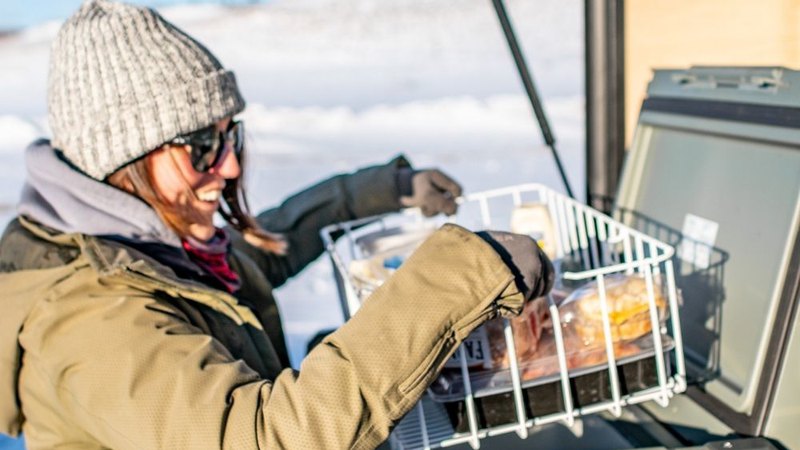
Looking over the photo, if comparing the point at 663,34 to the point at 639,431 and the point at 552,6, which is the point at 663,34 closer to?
the point at 639,431

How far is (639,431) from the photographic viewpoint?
149 centimetres

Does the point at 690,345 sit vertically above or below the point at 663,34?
below

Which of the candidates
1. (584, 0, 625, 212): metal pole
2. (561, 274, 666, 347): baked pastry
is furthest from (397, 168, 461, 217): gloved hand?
(561, 274, 666, 347): baked pastry

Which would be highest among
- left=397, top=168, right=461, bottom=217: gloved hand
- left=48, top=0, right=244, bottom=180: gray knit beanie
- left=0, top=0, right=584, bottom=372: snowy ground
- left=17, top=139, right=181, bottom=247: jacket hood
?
left=48, top=0, right=244, bottom=180: gray knit beanie

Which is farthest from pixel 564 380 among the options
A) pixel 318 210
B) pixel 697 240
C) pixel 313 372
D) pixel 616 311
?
pixel 318 210

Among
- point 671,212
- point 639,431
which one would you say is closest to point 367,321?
point 639,431

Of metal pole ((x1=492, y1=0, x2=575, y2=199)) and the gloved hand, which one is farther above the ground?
metal pole ((x1=492, y1=0, x2=575, y2=199))

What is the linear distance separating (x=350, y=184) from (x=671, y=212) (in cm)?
68

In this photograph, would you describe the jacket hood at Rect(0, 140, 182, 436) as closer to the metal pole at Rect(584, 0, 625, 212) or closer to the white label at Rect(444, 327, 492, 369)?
the white label at Rect(444, 327, 492, 369)

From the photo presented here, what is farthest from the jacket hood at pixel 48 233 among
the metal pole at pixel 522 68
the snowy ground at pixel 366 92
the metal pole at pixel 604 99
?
the snowy ground at pixel 366 92

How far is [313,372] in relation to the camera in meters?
1.05

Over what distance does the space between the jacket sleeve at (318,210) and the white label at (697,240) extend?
23.8 inches

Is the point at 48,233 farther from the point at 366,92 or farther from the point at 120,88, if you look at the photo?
the point at 366,92

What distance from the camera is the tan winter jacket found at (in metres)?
1.04
